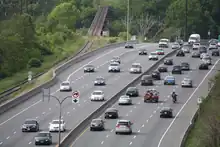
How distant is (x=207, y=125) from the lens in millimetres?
76000

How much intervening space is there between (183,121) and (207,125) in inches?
332

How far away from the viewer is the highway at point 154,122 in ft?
241

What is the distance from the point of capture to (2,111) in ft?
297

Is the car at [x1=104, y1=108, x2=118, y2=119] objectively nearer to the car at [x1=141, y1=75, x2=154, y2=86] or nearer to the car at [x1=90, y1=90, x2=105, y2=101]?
the car at [x1=90, y1=90, x2=105, y2=101]

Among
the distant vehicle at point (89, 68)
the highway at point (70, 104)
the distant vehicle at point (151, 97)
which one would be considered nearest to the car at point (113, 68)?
the highway at point (70, 104)

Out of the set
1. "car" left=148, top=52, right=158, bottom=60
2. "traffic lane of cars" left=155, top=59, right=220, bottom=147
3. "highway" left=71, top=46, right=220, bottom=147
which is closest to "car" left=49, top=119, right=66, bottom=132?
"highway" left=71, top=46, right=220, bottom=147

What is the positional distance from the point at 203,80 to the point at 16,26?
163 ft

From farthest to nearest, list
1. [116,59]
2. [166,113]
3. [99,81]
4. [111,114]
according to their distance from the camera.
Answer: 1. [116,59]
2. [99,81]
3. [166,113]
4. [111,114]

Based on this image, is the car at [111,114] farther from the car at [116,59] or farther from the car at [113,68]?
the car at [116,59]

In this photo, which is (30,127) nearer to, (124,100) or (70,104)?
(70,104)

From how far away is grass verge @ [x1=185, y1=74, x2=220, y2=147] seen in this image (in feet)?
225

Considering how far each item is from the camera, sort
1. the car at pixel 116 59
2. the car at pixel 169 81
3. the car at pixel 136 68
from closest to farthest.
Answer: the car at pixel 169 81
the car at pixel 136 68
the car at pixel 116 59

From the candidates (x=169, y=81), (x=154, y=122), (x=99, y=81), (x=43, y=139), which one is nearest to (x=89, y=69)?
(x=99, y=81)

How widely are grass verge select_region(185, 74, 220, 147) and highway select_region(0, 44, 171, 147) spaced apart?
11.6 metres
